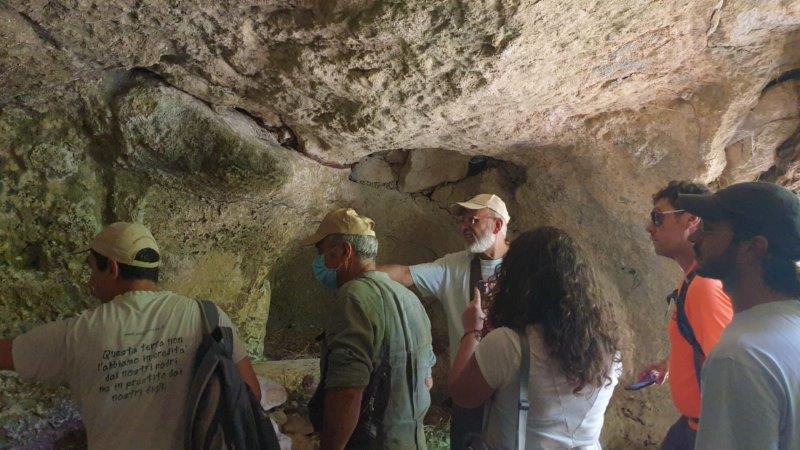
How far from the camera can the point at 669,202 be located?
93.8 inches

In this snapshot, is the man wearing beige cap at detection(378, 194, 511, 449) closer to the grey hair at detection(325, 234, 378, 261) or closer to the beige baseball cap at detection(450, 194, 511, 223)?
the beige baseball cap at detection(450, 194, 511, 223)

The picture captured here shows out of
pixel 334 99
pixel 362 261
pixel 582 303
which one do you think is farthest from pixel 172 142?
pixel 582 303

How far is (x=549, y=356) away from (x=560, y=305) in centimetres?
15

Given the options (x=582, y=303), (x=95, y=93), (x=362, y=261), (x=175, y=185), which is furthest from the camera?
(x=175, y=185)

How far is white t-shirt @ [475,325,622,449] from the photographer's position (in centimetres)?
150

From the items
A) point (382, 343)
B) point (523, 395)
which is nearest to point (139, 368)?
point (382, 343)

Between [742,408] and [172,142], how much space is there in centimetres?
255

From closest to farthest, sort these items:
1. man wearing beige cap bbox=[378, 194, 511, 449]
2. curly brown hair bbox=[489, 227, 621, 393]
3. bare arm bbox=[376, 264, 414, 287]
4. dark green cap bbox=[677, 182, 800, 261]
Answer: dark green cap bbox=[677, 182, 800, 261], curly brown hair bbox=[489, 227, 621, 393], man wearing beige cap bbox=[378, 194, 511, 449], bare arm bbox=[376, 264, 414, 287]

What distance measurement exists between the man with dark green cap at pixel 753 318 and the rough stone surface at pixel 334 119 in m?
1.05

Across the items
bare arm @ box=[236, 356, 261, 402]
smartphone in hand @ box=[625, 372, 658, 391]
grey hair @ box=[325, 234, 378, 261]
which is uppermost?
grey hair @ box=[325, 234, 378, 261]

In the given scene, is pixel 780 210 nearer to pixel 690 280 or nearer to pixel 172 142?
pixel 690 280

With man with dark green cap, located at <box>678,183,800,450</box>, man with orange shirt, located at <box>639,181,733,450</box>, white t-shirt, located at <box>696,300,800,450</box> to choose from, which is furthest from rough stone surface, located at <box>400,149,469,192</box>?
white t-shirt, located at <box>696,300,800,450</box>

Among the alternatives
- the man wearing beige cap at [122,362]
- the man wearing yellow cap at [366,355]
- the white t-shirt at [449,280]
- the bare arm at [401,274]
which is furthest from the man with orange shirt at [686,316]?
the man wearing beige cap at [122,362]

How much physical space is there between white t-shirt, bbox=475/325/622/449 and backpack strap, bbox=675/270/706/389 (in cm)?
73
